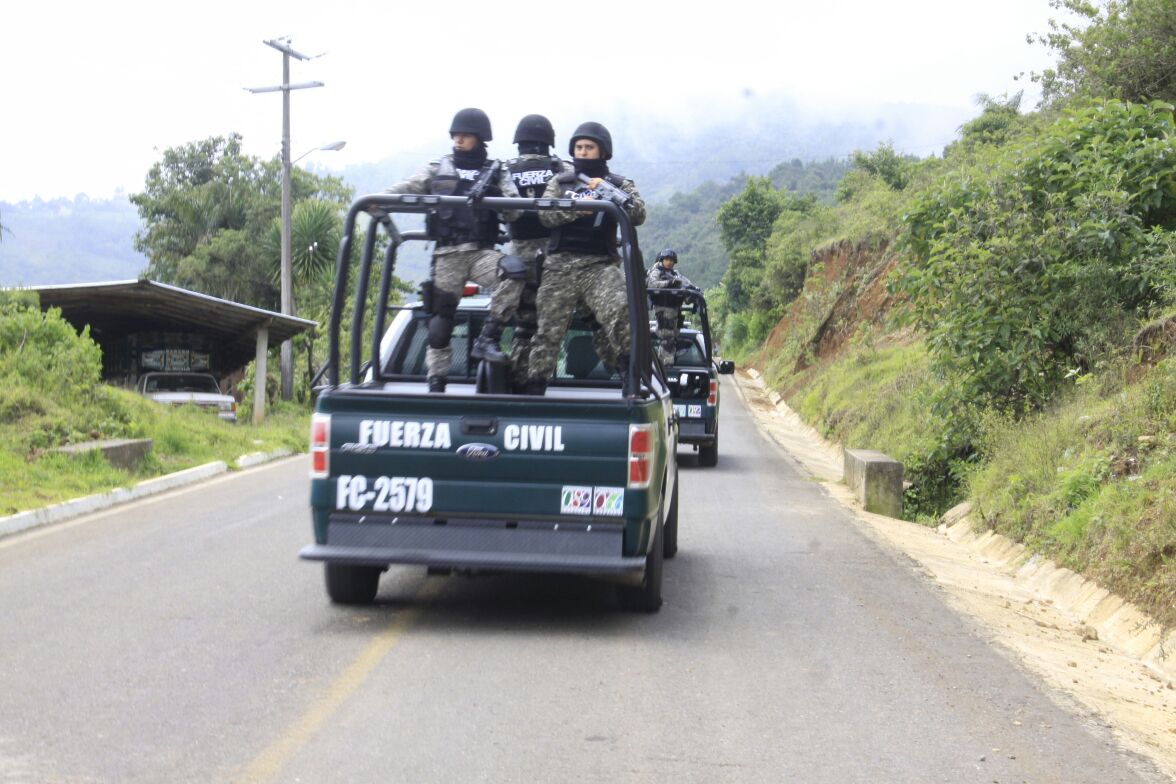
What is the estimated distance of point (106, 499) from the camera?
12.6m

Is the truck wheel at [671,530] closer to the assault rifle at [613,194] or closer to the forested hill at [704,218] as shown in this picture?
the assault rifle at [613,194]

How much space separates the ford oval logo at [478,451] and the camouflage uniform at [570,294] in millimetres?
1083

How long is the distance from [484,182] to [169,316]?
17383 mm

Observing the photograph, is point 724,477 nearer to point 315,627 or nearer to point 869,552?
point 869,552

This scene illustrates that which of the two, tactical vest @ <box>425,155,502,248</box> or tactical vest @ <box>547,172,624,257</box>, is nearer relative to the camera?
tactical vest @ <box>425,155,502,248</box>

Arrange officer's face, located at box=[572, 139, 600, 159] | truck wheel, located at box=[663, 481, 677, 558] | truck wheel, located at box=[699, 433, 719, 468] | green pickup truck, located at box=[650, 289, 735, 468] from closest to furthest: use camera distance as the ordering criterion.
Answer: officer's face, located at box=[572, 139, 600, 159] < truck wheel, located at box=[663, 481, 677, 558] < green pickup truck, located at box=[650, 289, 735, 468] < truck wheel, located at box=[699, 433, 719, 468]

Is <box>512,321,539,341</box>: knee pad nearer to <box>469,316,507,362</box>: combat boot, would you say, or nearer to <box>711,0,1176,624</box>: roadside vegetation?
<box>469,316,507,362</box>: combat boot

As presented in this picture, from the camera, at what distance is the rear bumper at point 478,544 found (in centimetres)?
673

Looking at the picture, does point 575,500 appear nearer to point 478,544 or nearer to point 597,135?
point 478,544

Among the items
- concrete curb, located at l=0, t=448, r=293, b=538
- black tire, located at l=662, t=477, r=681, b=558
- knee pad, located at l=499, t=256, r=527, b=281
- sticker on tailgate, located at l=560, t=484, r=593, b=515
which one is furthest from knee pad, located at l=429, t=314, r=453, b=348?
concrete curb, located at l=0, t=448, r=293, b=538

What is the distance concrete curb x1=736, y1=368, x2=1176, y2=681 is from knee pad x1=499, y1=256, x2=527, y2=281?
4374mm

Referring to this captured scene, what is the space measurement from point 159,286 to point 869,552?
12881mm

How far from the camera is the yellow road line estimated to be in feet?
15.0

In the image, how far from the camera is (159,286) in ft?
63.2
